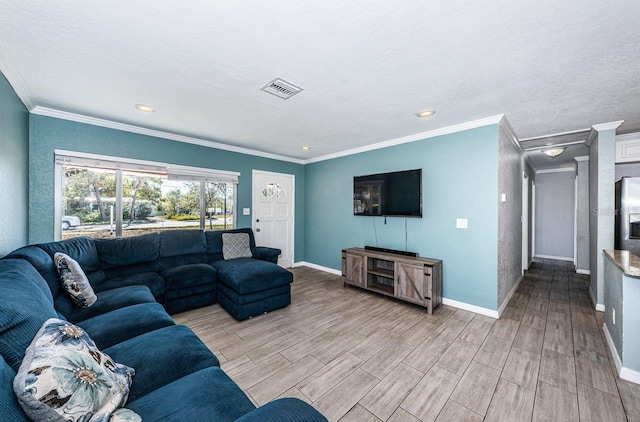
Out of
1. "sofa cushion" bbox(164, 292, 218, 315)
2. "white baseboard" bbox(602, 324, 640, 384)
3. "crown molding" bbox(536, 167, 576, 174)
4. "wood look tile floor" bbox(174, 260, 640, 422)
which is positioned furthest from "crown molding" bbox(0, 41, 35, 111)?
"crown molding" bbox(536, 167, 576, 174)

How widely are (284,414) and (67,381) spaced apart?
76 centimetres

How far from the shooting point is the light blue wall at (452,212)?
3090mm

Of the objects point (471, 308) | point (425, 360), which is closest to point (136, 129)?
point (425, 360)

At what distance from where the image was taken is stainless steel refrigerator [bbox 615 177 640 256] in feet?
9.55

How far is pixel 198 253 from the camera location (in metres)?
3.71

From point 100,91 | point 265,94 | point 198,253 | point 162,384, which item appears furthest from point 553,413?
point 100,91

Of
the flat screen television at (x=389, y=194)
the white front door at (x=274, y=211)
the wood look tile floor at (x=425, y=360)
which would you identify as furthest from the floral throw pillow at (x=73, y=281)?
the flat screen television at (x=389, y=194)

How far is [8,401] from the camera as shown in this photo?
0.69m

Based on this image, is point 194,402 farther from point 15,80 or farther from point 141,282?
point 15,80

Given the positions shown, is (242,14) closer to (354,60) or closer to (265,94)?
(354,60)

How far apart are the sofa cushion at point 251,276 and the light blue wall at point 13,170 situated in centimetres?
190

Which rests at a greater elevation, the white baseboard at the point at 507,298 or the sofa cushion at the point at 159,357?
the sofa cushion at the point at 159,357

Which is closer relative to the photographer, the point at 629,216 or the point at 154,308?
the point at 154,308

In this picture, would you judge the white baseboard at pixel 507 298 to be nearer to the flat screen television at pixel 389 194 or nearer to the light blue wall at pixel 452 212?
the light blue wall at pixel 452 212
